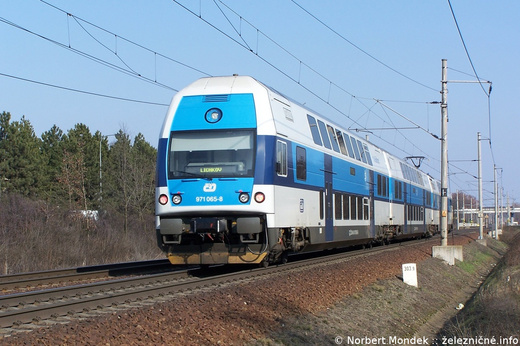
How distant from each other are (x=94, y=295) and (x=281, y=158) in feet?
17.0

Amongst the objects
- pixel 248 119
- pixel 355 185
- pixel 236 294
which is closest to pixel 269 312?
pixel 236 294

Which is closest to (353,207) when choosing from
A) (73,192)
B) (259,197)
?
(259,197)

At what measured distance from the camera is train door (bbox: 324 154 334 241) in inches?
706

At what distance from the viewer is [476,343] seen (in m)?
9.84

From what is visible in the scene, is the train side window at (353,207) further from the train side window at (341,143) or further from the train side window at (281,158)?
the train side window at (281,158)

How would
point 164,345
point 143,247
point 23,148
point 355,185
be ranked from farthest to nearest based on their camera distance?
point 23,148 → point 143,247 → point 355,185 → point 164,345

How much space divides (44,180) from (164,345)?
43428 millimetres

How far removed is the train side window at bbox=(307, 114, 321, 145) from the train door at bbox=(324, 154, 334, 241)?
2.22 feet

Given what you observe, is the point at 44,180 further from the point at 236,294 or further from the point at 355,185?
the point at 236,294

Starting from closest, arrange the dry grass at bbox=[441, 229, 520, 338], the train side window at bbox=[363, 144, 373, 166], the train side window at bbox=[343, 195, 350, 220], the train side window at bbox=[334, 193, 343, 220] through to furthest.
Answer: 1. the dry grass at bbox=[441, 229, 520, 338]
2. the train side window at bbox=[334, 193, 343, 220]
3. the train side window at bbox=[343, 195, 350, 220]
4. the train side window at bbox=[363, 144, 373, 166]

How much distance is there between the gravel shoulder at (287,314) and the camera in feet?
24.7

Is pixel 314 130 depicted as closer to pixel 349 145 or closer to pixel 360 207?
pixel 349 145

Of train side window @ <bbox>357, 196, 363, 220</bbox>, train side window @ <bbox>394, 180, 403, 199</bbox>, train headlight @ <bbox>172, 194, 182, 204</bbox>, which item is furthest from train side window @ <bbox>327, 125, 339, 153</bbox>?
train side window @ <bbox>394, 180, 403, 199</bbox>

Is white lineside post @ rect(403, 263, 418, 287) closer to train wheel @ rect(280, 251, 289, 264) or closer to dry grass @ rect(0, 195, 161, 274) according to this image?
train wheel @ rect(280, 251, 289, 264)
